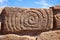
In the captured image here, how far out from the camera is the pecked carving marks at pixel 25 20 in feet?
8.73

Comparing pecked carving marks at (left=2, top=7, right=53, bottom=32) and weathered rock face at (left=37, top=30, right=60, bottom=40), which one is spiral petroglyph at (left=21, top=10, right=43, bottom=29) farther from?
weathered rock face at (left=37, top=30, right=60, bottom=40)

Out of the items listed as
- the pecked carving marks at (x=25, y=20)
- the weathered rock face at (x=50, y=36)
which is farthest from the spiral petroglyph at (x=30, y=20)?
the weathered rock face at (x=50, y=36)

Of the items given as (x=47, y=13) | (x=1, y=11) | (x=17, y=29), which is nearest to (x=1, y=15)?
(x=1, y=11)

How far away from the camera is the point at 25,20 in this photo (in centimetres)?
269

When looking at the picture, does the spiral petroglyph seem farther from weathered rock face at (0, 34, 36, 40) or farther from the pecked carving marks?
weathered rock face at (0, 34, 36, 40)

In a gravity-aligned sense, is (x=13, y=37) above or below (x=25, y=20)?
below

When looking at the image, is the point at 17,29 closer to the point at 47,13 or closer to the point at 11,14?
the point at 11,14

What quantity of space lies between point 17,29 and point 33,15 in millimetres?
338

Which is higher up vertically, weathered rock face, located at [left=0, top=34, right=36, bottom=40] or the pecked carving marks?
the pecked carving marks

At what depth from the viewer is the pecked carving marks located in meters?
2.66

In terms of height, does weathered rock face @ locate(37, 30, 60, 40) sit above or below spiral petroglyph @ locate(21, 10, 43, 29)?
below

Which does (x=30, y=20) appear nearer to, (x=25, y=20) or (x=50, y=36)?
(x=25, y=20)

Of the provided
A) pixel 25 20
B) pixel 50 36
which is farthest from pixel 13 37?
pixel 50 36

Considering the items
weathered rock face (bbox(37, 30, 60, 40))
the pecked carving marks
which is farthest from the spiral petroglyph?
weathered rock face (bbox(37, 30, 60, 40))
